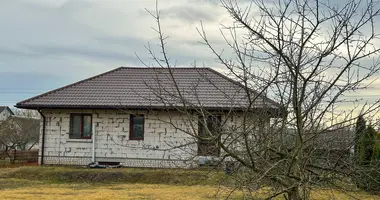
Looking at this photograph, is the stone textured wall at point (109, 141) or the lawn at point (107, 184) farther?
the stone textured wall at point (109, 141)

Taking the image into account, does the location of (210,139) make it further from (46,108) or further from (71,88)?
(71,88)

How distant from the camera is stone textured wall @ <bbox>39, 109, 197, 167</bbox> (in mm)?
18062

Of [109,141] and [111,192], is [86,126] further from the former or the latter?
[111,192]

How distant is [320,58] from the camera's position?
456 centimetres

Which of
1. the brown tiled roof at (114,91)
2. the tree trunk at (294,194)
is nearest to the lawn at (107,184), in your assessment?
the brown tiled roof at (114,91)

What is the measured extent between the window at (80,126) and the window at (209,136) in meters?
13.2

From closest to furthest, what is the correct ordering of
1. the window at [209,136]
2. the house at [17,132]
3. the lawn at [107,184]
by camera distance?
the window at [209,136] < the lawn at [107,184] < the house at [17,132]

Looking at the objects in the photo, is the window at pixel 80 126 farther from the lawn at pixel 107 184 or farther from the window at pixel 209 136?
the window at pixel 209 136

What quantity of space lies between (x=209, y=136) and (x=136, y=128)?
13.6 m

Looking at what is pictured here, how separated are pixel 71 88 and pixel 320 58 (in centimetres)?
1682

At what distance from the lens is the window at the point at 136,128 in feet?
60.2

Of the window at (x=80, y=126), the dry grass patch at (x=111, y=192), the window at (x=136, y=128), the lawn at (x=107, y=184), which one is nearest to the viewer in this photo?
the dry grass patch at (x=111, y=192)

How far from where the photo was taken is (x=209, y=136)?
200 inches

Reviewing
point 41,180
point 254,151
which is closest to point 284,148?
point 254,151
